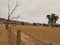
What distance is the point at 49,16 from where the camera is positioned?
10456 centimetres

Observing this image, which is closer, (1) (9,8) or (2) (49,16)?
(1) (9,8)

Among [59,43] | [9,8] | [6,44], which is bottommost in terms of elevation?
[59,43]

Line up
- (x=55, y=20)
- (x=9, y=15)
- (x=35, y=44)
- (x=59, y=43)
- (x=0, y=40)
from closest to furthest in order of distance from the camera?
(x=0, y=40) < (x=35, y=44) < (x=59, y=43) < (x=9, y=15) < (x=55, y=20)

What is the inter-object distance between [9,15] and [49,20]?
6283 centimetres

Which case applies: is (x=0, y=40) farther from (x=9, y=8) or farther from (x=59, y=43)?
(x=9, y=8)

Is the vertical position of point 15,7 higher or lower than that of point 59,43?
higher

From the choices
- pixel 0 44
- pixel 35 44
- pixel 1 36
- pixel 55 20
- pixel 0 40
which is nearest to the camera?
pixel 0 44

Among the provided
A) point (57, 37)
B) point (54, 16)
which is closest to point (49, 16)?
point (54, 16)

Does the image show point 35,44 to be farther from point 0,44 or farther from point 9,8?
point 9,8

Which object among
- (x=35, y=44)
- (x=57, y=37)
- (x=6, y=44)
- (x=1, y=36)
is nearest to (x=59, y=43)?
(x=57, y=37)

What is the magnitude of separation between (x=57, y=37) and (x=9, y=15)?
9628 millimetres

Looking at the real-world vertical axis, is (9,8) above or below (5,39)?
above

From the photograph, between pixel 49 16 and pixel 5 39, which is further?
pixel 49 16

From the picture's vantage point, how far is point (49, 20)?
101562 millimetres
